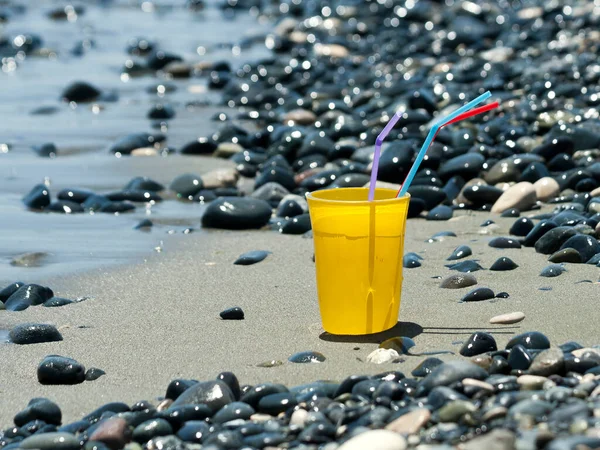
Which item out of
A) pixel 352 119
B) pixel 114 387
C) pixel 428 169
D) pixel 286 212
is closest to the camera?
pixel 114 387

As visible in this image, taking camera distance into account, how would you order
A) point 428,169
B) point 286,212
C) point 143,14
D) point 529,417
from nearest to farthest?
1. point 529,417
2. point 286,212
3. point 428,169
4. point 143,14

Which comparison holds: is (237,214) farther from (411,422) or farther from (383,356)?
(411,422)

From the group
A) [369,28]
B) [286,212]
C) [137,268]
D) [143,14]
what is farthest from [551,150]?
[143,14]

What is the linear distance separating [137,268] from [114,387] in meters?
1.39

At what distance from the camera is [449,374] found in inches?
102

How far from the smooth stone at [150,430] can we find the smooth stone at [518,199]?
2.82 meters

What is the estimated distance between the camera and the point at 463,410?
Result: 92.0 inches

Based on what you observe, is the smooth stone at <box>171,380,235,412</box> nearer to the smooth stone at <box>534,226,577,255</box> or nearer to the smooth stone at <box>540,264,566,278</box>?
the smooth stone at <box>540,264,566,278</box>

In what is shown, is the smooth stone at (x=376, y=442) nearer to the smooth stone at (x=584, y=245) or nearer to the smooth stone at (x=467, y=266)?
the smooth stone at (x=467, y=266)

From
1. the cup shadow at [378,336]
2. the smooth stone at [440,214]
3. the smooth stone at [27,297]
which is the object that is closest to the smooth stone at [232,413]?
the cup shadow at [378,336]

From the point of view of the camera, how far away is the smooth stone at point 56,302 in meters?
3.75

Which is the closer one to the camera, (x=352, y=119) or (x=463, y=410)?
(x=463, y=410)

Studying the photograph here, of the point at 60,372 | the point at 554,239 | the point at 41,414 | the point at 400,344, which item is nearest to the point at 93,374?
the point at 60,372

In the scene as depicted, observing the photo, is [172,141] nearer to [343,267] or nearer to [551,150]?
[551,150]
